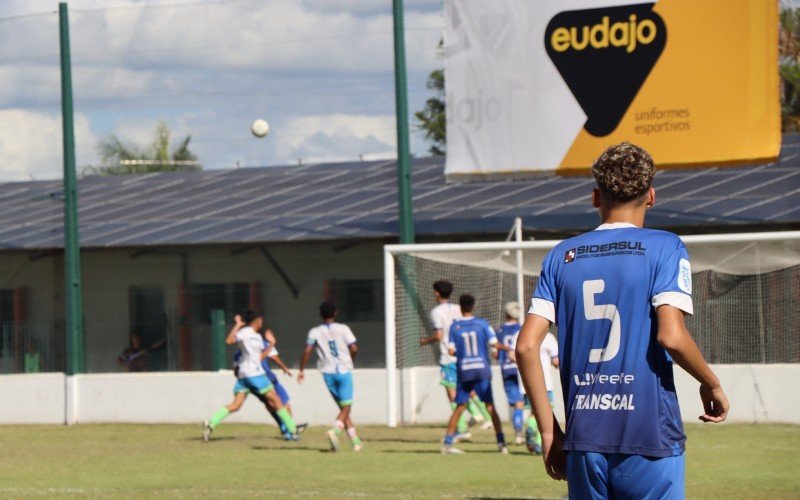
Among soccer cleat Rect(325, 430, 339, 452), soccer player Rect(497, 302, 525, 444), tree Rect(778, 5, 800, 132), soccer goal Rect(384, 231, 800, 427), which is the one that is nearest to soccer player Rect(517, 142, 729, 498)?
soccer player Rect(497, 302, 525, 444)

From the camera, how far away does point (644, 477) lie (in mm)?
4496

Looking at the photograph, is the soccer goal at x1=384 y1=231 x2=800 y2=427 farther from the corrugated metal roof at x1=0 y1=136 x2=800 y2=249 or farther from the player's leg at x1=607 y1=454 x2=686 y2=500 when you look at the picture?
the player's leg at x1=607 y1=454 x2=686 y2=500

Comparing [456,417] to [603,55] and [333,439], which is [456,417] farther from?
[603,55]

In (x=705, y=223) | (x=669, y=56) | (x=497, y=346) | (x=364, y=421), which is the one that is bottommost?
(x=364, y=421)

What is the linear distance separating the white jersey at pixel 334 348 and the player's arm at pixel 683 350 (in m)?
12.4

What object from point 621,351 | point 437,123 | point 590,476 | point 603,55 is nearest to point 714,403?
point 621,351

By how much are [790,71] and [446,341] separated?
19.8 m

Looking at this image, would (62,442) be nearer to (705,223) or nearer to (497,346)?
(497,346)

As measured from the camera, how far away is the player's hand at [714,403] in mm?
4500

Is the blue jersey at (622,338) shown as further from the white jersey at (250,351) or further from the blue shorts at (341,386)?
the white jersey at (250,351)

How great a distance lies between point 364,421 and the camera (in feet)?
69.0

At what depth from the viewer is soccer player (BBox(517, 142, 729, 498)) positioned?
177 inches

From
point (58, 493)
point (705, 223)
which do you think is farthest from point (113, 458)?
point (705, 223)

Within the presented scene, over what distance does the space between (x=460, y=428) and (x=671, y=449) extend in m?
13.1
